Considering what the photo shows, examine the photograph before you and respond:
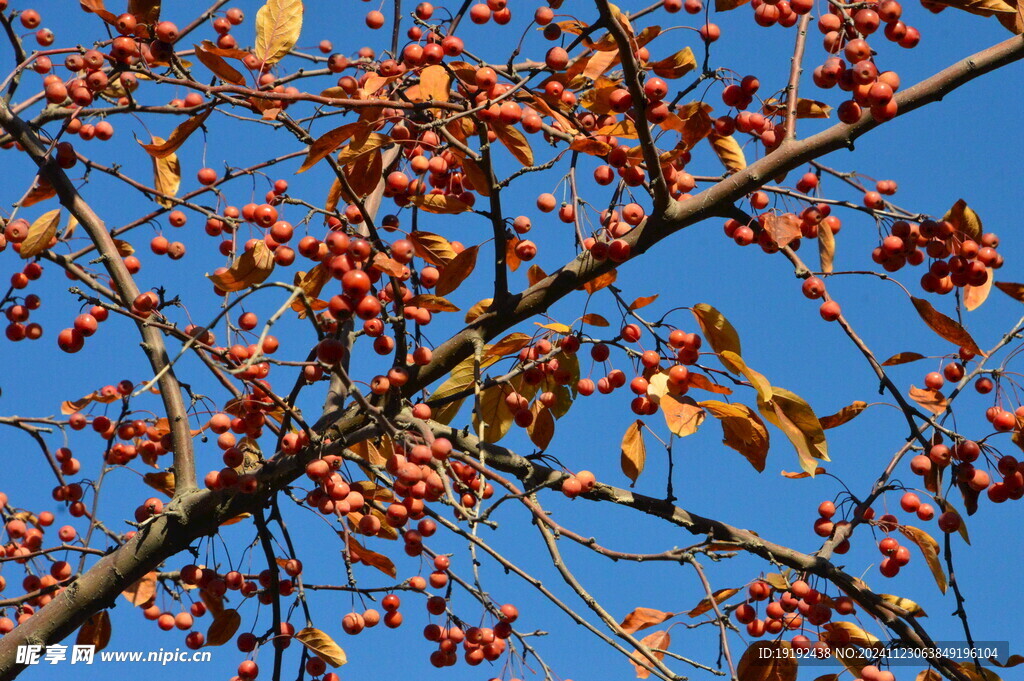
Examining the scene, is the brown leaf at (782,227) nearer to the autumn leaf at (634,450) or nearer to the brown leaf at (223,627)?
the autumn leaf at (634,450)

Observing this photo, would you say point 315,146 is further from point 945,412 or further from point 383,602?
point 945,412

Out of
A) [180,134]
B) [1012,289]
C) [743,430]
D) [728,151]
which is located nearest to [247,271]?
[180,134]

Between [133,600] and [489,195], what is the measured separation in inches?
77.4

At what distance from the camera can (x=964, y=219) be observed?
3.26 metres

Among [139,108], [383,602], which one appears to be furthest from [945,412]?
[139,108]

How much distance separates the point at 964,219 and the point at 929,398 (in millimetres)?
640

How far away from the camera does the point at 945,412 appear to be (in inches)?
131

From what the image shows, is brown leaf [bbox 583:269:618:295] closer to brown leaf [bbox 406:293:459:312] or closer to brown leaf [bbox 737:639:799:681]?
brown leaf [bbox 406:293:459:312]

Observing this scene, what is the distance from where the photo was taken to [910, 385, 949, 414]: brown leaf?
3.42 metres

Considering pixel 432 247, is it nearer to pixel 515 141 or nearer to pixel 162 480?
pixel 515 141

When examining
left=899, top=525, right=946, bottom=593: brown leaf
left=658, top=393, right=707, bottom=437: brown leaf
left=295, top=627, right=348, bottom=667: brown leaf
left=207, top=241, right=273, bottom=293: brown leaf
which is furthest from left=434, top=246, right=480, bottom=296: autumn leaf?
left=899, top=525, right=946, bottom=593: brown leaf

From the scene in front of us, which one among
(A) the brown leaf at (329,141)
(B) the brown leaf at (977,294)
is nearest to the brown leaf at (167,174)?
(A) the brown leaf at (329,141)

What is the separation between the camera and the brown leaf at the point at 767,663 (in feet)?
10.8

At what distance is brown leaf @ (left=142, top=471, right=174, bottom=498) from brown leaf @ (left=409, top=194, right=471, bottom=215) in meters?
1.41
